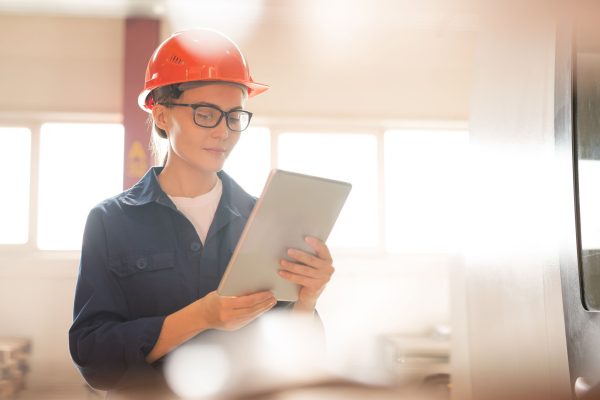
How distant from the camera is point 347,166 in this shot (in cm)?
488

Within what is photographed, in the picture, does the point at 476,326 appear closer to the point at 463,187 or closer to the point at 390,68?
the point at 463,187

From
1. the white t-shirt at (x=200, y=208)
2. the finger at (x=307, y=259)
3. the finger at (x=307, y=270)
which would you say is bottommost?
the finger at (x=307, y=270)

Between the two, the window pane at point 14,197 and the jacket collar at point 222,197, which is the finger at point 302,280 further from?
the window pane at point 14,197

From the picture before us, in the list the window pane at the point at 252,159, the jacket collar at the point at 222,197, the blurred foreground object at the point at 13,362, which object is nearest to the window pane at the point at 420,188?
the window pane at the point at 252,159

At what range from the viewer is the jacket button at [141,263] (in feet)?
3.47

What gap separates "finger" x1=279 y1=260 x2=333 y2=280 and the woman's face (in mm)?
290

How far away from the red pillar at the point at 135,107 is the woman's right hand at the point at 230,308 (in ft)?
12.2

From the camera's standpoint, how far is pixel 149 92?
125 centimetres

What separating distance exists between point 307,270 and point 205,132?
0.33 m

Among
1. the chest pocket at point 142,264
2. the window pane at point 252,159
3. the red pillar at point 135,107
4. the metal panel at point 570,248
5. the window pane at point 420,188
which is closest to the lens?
the metal panel at point 570,248

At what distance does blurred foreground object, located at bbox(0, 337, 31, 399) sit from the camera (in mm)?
3723

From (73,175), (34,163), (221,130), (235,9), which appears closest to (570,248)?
Result: (221,130)

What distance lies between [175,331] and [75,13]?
422 centimetres

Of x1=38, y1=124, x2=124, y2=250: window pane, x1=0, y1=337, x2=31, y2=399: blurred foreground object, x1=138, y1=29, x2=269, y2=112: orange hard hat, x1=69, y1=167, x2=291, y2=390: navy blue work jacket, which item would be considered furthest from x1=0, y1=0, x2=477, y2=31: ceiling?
x1=69, y1=167, x2=291, y2=390: navy blue work jacket
